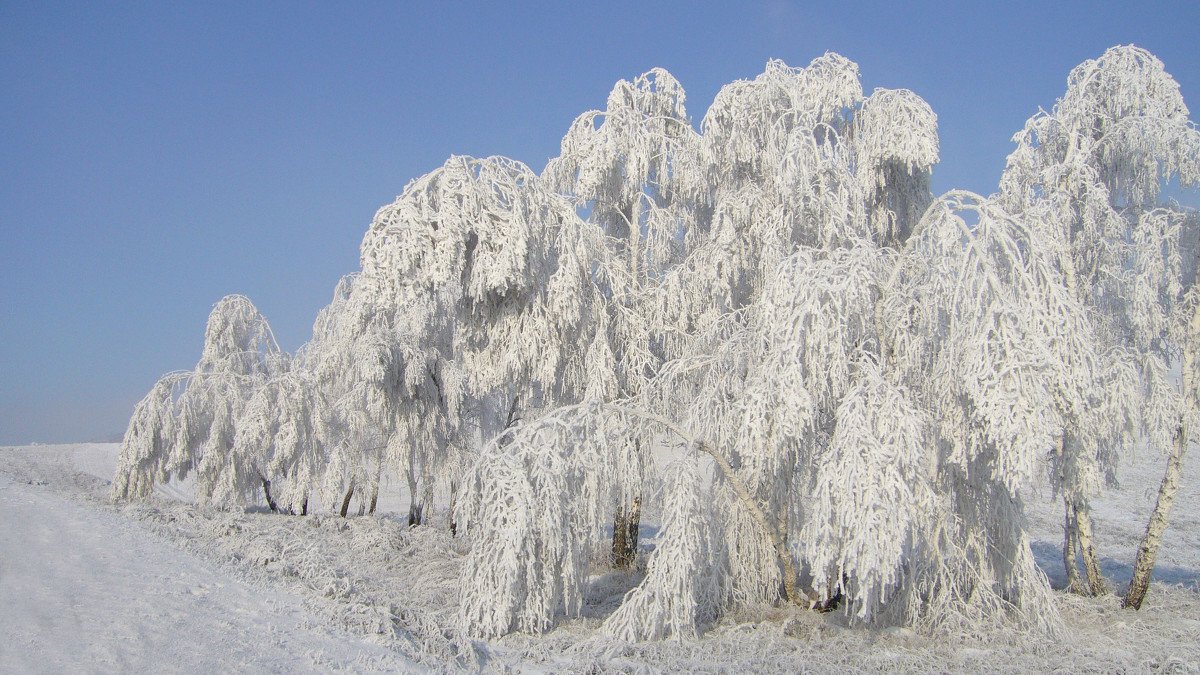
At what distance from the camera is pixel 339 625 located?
6.09 meters

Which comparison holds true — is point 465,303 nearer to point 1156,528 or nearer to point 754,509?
point 754,509

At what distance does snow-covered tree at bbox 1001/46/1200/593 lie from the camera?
8.05m

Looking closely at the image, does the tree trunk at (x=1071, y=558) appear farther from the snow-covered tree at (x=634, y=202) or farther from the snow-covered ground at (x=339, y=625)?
the snow-covered tree at (x=634, y=202)

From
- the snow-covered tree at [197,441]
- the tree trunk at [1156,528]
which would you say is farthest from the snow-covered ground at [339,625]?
the snow-covered tree at [197,441]

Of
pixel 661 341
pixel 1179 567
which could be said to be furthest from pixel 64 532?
pixel 1179 567

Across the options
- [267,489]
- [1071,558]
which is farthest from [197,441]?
[1071,558]

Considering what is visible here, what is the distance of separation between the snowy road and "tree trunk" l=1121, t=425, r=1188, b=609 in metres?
8.44

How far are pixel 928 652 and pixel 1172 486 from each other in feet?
14.0

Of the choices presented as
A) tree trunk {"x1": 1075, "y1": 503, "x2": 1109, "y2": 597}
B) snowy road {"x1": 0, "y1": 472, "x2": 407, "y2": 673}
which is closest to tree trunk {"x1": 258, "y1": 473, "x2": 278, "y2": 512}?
snowy road {"x1": 0, "y1": 472, "x2": 407, "y2": 673}

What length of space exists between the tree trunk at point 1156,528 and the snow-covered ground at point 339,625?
0.23 metres

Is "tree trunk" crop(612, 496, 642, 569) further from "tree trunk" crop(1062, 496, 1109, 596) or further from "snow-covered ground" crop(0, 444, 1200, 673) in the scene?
"tree trunk" crop(1062, 496, 1109, 596)

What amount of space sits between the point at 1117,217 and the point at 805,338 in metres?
5.45

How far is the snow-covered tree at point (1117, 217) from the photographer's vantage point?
8047mm

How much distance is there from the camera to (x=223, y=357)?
1585cm
